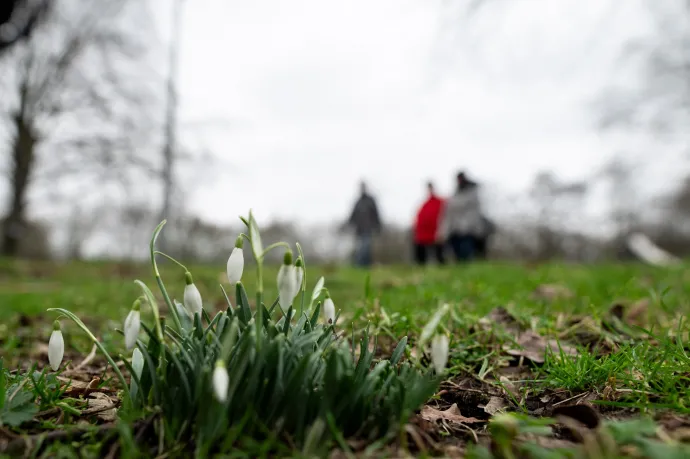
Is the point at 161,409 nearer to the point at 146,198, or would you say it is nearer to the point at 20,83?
the point at 146,198

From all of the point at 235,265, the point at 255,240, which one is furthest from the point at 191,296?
the point at 255,240

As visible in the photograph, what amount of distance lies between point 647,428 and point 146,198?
19.5 metres

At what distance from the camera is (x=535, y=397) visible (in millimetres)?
1760

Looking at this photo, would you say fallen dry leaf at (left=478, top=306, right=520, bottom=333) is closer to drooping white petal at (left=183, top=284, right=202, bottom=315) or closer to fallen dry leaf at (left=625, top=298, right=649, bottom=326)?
fallen dry leaf at (left=625, top=298, right=649, bottom=326)

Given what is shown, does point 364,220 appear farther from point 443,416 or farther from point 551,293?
point 443,416

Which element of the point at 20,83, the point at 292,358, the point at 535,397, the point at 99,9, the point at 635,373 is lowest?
the point at 535,397

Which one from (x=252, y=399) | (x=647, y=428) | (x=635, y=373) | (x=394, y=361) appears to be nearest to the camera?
(x=647, y=428)

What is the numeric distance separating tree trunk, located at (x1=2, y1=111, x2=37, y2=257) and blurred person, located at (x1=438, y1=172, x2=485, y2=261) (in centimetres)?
1557

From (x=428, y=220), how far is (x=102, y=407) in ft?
32.4

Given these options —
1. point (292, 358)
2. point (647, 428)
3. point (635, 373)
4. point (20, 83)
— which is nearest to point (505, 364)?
point (635, 373)

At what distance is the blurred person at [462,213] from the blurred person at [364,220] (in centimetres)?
193

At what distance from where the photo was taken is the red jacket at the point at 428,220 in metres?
10.9

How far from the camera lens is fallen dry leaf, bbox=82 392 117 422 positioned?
1482 mm

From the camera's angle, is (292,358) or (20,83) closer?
(292,358)
